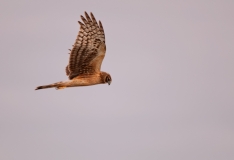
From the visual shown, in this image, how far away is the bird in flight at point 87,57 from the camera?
85188 millimetres

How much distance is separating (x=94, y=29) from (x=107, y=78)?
1.55 metres

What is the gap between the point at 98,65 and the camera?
85.6 meters

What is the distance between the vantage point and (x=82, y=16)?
85.2m

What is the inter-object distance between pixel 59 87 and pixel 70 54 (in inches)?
42.3

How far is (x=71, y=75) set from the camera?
85812mm

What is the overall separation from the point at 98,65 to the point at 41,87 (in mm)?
1847

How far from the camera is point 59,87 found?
85625mm

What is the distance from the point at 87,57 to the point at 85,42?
449 mm

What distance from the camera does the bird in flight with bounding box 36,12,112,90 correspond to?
85.2 m

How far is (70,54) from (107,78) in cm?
135

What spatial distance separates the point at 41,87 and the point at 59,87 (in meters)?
0.68

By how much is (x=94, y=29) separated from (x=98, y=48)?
1.89 ft

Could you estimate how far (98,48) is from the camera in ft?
279

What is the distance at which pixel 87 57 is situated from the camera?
85.3 metres
